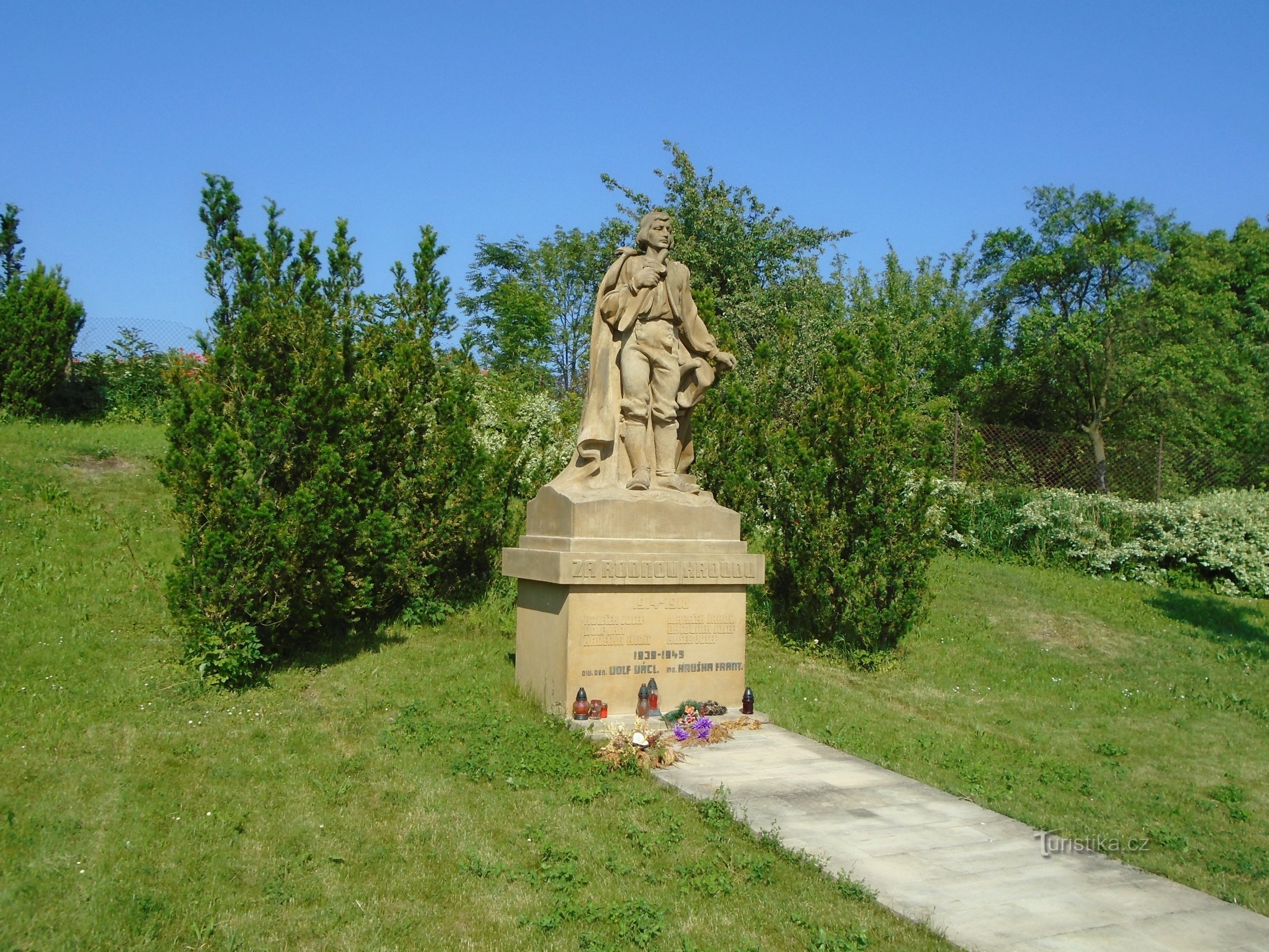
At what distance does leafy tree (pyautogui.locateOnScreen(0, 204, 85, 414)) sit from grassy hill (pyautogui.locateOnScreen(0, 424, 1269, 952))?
10.7 feet

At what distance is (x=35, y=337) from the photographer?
14281mm

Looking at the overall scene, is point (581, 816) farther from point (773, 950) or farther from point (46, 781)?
point (46, 781)

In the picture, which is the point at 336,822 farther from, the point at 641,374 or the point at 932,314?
the point at 932,314

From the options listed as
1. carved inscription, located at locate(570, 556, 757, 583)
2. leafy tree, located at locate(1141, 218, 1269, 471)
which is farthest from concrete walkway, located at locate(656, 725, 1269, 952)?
leafy tree, located at locate(1141, 218, 1269, 471)

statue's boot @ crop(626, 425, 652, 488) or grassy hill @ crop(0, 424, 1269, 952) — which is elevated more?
statue's boot @ crop(626, 425, 652, 488)

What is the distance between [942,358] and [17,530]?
29086mm

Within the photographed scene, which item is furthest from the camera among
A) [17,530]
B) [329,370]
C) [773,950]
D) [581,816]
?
[17,530]

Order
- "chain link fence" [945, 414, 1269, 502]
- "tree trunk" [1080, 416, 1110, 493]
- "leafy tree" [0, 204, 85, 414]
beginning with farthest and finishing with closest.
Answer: "tree trunk" [1080, 416, 1110, 493]
"chain link fence" [945, 414, 1269, 502]
"leafy tree" [0, 204, 85, 414]

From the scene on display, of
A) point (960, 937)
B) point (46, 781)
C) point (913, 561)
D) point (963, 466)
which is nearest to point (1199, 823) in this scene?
point (960, 937)

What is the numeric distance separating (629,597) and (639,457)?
117cm

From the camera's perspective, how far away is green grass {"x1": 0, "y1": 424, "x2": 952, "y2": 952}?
420 centimetres

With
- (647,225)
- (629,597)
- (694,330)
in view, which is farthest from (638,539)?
(647,225)

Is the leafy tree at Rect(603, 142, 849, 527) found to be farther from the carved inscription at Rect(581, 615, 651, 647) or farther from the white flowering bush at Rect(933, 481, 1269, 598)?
the carved inscription at Rect(581, 615, 651, 647)

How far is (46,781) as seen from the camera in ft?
18.7
